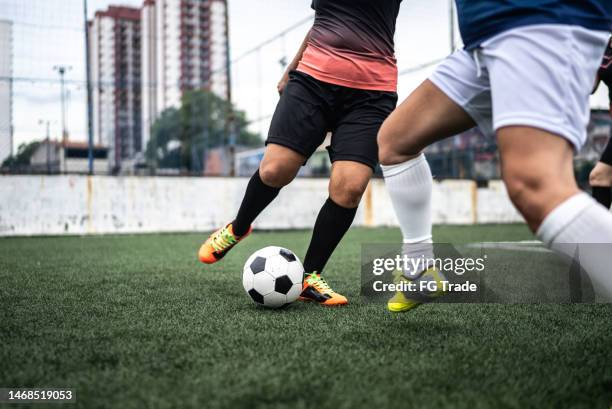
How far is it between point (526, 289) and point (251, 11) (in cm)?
1129

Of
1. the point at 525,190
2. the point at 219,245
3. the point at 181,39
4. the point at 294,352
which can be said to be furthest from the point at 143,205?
the point at 181,39

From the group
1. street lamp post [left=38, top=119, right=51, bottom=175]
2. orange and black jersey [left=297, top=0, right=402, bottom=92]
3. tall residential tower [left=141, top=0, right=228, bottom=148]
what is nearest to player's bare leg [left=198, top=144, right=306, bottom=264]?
orange and black jersey [left=297, top=0, right=402, bottom=92]

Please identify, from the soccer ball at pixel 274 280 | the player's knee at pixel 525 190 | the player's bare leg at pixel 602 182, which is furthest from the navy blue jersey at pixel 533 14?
the player's bare leg at pixel 602 182

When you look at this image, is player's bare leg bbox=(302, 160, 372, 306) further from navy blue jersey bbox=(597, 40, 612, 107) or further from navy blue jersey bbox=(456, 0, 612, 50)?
navy blue jersey bbox=(597, 40, 612, 107)

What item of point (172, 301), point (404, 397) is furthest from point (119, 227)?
point (404, 397)

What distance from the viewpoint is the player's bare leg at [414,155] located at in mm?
1774

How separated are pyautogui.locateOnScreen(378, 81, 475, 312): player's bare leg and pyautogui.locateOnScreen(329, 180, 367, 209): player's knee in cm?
53

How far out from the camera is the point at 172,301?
2775 mm

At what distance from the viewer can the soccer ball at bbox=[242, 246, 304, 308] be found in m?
2.62

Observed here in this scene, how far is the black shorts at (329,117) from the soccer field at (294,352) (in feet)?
2.62

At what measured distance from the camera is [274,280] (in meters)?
2.62

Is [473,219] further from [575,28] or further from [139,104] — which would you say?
[575,28]

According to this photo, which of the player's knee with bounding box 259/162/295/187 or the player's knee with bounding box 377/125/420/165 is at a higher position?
the player's knee with bounding box 377/125/420/165

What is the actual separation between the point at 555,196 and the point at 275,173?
5.41 ft
